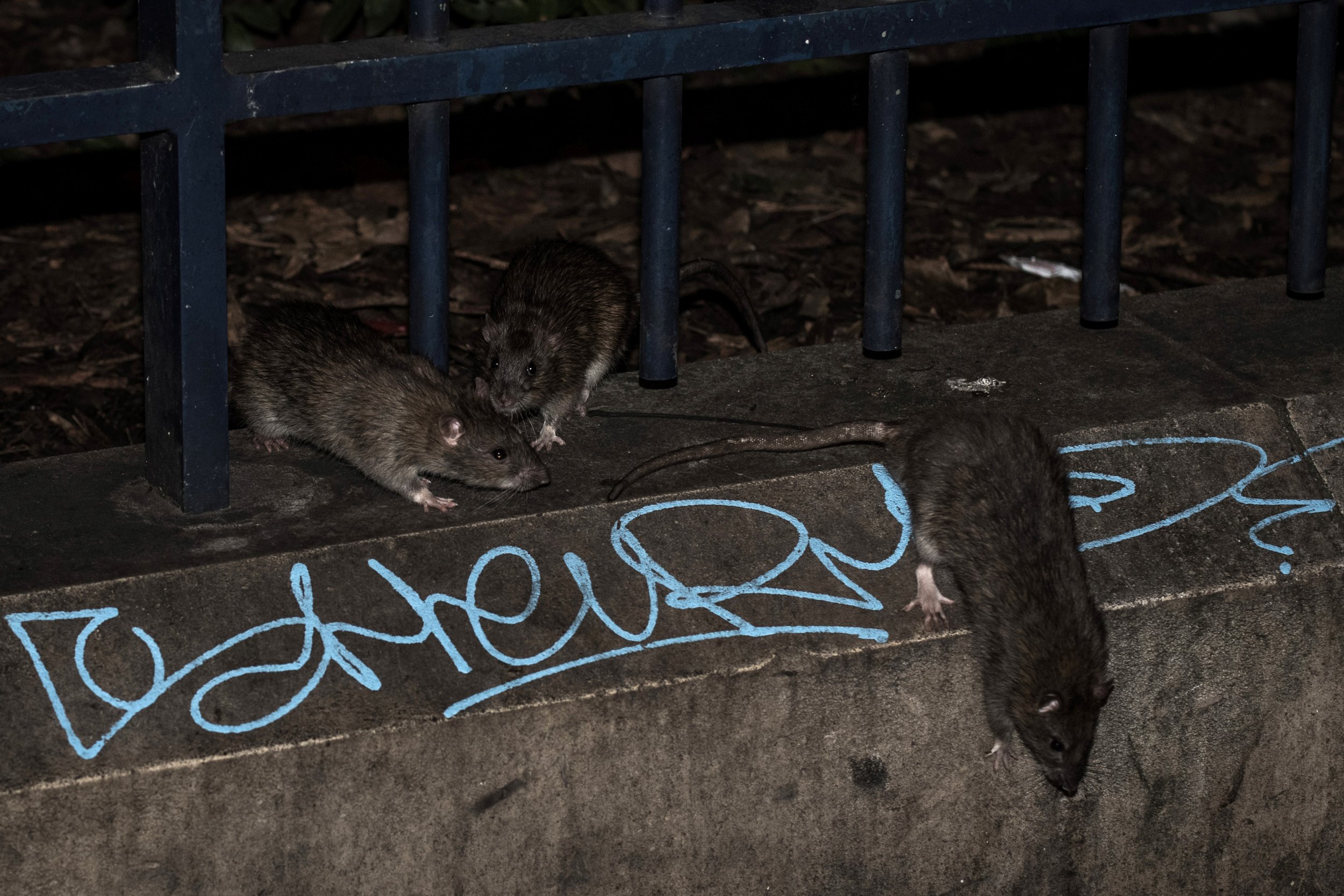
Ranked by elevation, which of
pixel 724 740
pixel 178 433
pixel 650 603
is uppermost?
pixel 178 433

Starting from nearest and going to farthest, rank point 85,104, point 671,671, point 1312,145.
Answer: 1. point 85,104
2. point 671,671
3. point 1312,145

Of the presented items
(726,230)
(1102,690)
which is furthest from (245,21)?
(1102,690)

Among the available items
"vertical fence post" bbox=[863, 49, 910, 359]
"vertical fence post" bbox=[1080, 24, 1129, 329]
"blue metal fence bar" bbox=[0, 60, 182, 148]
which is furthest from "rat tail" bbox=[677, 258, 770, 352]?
"blue metal fence bar" bbox=[0, 60, 182, 148]

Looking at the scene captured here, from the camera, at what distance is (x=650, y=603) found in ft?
16.5

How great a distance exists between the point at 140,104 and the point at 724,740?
221 centimetres

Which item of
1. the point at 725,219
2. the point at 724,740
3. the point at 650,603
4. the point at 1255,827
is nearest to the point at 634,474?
the point at 650,603

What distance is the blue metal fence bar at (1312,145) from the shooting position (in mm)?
6176

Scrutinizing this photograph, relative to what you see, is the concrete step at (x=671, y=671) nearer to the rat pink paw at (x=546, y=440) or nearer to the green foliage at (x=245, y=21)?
the rat pink paw at (x=546, y=440)

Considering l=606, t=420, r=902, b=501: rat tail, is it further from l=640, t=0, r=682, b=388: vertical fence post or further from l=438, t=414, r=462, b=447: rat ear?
l=438, t=414, r=462, b=447: rat ear

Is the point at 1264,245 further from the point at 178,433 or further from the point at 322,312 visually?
the point at 178,433

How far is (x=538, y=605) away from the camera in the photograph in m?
4.98

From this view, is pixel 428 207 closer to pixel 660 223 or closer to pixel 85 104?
pixel 660 223

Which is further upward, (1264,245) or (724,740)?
(1264,245)

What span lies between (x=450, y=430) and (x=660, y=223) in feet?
3.32
